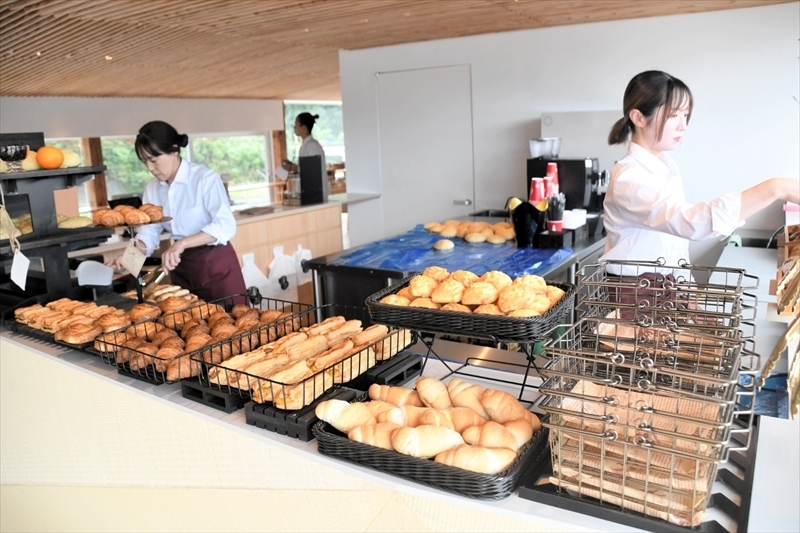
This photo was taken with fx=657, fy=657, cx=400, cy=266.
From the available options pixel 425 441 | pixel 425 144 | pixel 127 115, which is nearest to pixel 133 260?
pixel 425 441

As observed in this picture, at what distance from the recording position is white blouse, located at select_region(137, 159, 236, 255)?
127 inches

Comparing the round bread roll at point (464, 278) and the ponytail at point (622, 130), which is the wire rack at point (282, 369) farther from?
the ponytail at point (622, 130)

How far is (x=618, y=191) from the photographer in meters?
2.23

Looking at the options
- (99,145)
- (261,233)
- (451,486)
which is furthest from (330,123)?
(451,486)

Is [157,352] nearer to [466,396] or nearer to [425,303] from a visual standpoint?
[425,303]


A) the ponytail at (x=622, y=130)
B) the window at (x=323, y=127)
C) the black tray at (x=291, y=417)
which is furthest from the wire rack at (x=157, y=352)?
the window at (x=323, y=127)

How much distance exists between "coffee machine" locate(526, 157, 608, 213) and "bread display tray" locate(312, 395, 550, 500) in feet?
12.1

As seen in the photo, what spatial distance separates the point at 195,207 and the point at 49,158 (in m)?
0.85

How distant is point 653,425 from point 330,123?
1312 cm

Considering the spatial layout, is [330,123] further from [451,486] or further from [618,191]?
[451,486]

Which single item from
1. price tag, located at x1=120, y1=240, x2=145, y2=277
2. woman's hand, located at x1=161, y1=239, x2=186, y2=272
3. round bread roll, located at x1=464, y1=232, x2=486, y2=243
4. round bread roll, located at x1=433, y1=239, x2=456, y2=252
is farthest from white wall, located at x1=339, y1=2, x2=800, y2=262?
price tag, located at x1=120, y1=240, x2=145, y2=277

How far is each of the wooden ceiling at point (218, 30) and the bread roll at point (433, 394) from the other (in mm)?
3305

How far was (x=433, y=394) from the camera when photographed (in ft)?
4.83

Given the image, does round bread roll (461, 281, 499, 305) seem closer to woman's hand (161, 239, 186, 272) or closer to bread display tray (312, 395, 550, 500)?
bread display tray (312, 395, 550, 500)
